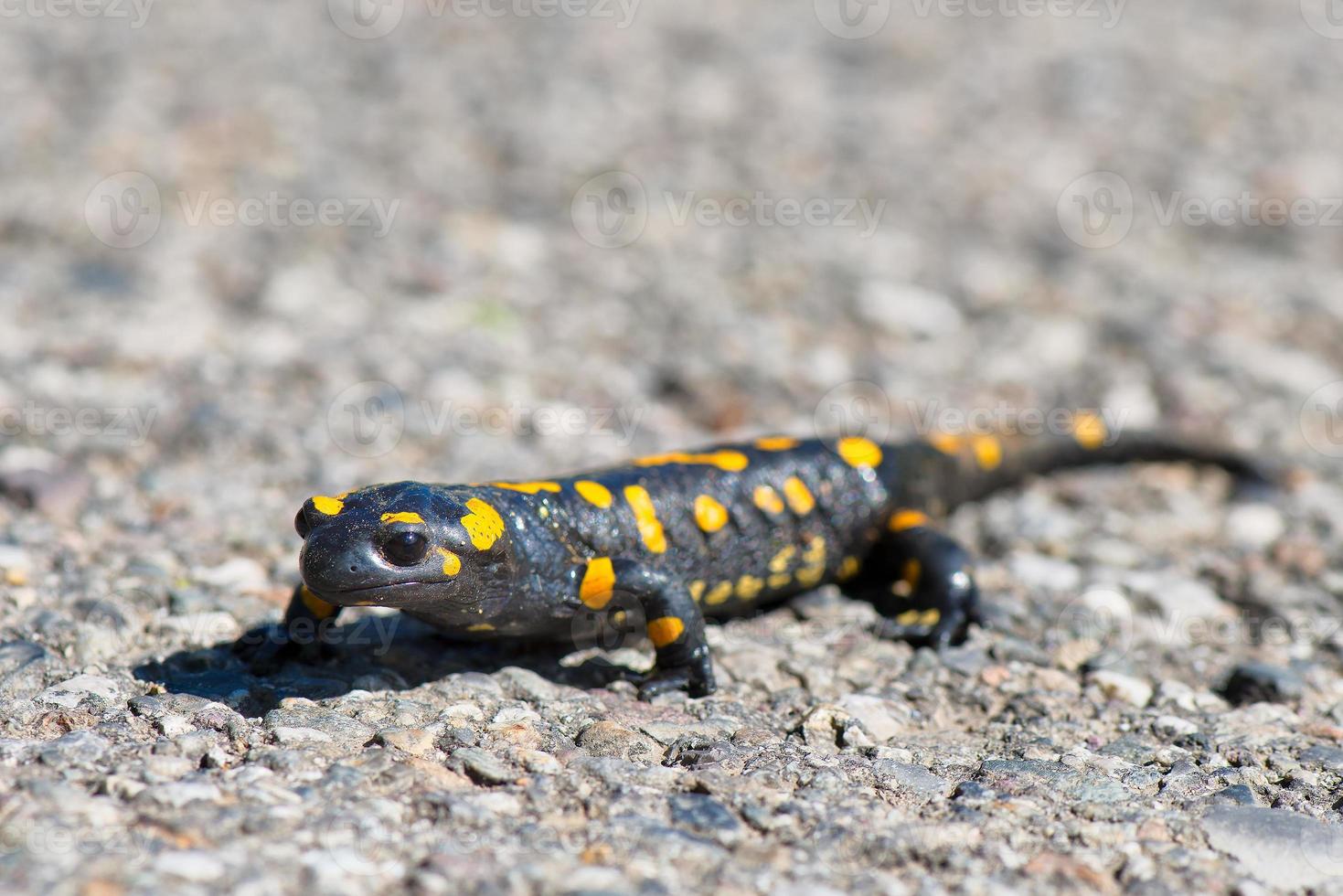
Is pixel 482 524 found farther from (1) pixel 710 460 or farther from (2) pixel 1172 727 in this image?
(2) pixel 1172 727

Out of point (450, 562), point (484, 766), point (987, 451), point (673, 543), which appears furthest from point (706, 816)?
point (987, 451)

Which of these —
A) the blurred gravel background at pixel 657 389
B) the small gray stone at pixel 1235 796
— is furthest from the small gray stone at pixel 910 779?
the small gray stone at pixel 1235 796

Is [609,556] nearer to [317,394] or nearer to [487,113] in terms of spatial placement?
[317,394]

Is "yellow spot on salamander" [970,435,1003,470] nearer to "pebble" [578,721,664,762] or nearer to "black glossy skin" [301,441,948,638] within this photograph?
"black glossy skin" [301,441,948,638]

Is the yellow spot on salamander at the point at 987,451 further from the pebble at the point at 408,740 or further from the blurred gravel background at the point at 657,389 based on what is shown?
the pebble at the point at 408,740

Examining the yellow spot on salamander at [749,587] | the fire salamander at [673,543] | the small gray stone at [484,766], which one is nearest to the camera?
the small gray stone at [484,766]

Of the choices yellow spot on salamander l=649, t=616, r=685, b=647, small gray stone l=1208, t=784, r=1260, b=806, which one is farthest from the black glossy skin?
small gray stone l=1208, t=784, r=1260, b=806
